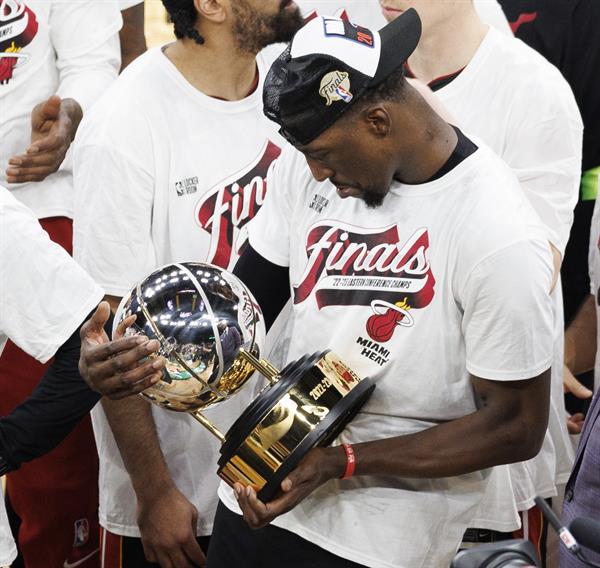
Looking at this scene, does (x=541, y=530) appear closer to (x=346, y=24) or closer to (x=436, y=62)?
(x=436, y=62)

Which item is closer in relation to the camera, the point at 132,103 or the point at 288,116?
the point at 288,116

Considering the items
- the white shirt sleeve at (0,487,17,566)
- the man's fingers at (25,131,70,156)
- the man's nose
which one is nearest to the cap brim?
the man's nose

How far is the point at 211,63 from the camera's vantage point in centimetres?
321

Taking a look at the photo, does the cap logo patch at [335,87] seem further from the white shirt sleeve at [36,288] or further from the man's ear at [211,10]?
the man's ear at [211,10]

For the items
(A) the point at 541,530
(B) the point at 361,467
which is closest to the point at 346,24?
(B) the point at 361,467

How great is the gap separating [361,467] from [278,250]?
0.56 metres

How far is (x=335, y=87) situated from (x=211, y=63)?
3.21 ft

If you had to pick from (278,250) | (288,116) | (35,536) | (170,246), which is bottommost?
(35,536)

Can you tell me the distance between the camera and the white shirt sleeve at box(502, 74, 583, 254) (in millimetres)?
3057

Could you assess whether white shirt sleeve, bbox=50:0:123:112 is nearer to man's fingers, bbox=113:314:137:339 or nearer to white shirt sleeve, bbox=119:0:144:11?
white shirt sleeve, bbox=119:0:144:11

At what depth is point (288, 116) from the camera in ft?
7.73

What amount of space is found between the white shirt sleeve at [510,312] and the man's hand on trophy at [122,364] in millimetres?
612

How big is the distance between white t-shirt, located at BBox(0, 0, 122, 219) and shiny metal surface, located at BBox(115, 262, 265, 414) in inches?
56.6

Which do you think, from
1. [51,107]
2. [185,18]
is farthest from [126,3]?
[185,18]
